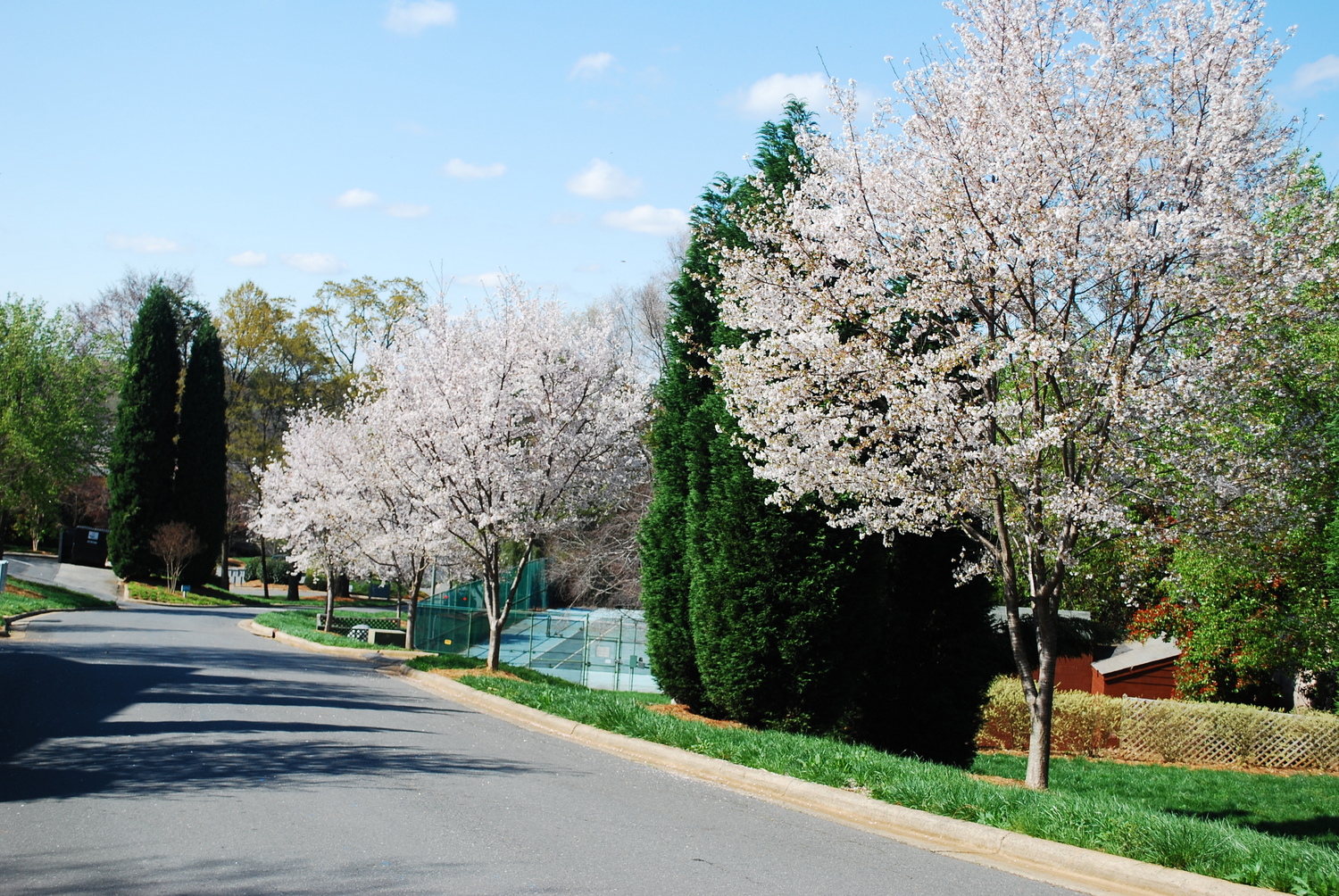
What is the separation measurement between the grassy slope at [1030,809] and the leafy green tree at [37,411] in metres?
30.2

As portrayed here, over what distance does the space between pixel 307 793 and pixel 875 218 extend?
287 inches

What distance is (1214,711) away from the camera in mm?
20422

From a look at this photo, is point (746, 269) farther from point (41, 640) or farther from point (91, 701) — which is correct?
point (41, 640)

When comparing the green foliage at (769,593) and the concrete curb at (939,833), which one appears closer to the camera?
the concrete curb at (939,833)

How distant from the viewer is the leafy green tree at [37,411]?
108ft

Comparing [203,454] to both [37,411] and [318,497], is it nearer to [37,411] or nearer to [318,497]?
[37,411]

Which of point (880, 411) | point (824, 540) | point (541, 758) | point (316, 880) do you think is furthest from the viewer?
point (824, 540)

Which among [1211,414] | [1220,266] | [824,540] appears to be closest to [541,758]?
[824,540]

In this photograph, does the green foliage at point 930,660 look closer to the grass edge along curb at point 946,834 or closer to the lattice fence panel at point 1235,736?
the grass edge along curb at point 946,834

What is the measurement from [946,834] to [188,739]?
22.6 feet

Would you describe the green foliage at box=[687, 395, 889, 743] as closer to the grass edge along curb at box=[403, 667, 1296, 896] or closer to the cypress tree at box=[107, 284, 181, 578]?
the grass edge along curb at box=[403, 667, 1296, 896]

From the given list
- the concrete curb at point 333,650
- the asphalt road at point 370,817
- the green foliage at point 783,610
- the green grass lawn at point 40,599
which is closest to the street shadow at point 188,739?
the asphalt road at point 370,817

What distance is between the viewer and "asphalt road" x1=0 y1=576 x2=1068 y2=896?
5238mm

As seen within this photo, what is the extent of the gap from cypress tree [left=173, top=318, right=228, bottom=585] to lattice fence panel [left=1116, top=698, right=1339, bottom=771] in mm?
40280
